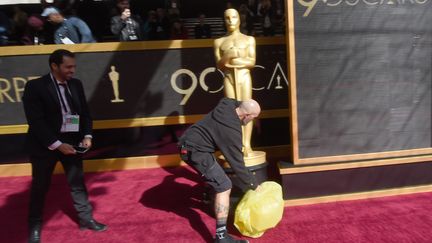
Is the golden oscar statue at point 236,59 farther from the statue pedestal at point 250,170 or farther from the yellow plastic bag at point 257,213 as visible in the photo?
the yellow plastic bag at point 257,213

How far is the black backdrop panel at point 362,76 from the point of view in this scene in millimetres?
4059

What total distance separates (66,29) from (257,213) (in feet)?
13.5

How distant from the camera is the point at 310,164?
420 cm

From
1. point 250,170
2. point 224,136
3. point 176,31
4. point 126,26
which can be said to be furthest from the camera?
point 176,31

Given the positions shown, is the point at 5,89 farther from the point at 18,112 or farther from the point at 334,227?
the point at 334,227

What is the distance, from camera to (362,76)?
13.8 ft

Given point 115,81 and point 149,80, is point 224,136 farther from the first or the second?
point 115,81

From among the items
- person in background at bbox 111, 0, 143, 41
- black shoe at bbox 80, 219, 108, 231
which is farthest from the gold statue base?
person in background at bbox 111, 0, 143, 41

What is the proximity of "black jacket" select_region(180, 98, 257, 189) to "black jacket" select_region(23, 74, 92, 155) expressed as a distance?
1.15 m

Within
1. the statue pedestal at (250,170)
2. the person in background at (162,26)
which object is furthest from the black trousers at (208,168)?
the person in background at (162,26)

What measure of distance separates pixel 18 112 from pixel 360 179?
4.76 m

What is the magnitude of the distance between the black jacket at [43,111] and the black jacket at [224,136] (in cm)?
115

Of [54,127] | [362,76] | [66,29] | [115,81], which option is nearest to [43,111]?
[54,127]

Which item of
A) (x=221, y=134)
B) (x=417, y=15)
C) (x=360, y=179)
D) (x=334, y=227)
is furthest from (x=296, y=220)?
(x=417, y=15)
